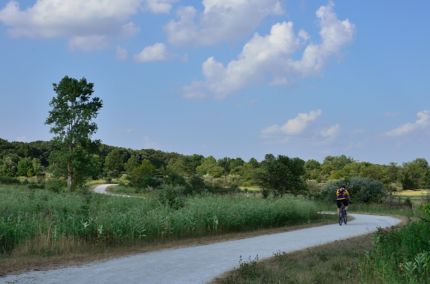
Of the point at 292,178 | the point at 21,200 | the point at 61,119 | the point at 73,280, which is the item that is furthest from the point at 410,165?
the point at 73,280

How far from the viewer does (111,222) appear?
51.3 ft

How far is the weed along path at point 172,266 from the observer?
10.2 metres

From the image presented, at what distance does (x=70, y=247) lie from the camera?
1402cm

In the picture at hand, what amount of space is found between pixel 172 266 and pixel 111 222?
4.35 m

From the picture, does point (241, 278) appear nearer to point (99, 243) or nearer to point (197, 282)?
point (197, 282)

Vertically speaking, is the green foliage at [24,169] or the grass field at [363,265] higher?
the green foliage at [24,169]

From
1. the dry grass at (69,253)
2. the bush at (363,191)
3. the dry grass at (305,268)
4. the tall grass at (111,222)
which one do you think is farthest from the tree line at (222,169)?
the dry grass at (305,268)

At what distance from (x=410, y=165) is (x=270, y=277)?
10244 centimetres

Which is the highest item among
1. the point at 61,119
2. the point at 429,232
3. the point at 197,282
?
the point at 61,119

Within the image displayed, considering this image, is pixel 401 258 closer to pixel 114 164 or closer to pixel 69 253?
pixel 69 253

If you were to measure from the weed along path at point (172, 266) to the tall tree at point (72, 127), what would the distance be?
1251 inches

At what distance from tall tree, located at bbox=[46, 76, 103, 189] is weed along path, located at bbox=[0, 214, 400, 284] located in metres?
31.8

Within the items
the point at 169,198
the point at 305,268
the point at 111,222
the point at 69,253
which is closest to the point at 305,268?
the point at 305,268

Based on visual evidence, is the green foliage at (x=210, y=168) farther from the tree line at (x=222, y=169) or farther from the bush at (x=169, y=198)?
the bush at (x=169, y=198)
